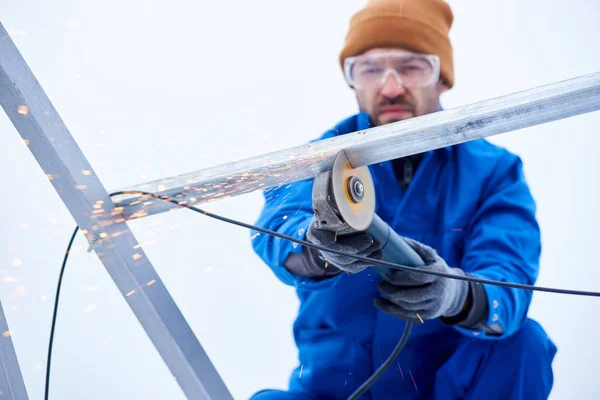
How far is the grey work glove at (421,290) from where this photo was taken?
35.8 inches

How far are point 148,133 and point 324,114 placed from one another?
0.55 m

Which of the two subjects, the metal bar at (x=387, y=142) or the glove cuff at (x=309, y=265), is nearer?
the metal bar at (x=387, y=142)

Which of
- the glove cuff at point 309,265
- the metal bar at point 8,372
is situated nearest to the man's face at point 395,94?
the glove cuff at point 309,265

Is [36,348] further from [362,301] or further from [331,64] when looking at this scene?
[331,64]

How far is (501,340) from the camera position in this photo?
1.09m

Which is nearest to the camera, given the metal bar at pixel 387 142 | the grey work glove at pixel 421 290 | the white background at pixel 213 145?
the metal bar at pixel 387 142

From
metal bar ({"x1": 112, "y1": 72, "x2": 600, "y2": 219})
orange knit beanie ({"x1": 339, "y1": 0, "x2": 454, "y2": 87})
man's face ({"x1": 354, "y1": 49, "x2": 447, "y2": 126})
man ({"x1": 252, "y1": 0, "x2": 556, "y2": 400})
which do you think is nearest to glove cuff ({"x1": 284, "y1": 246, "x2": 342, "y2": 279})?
man ({"x1": 252, "y1": 0, "x2": 556, "y2": 400})

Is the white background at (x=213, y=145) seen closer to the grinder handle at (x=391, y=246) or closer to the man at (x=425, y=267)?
the man at (x=425, y=267)

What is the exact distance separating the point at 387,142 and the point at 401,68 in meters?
0.60

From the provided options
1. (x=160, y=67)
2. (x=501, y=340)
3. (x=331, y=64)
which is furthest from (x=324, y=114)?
(x=501, y=340)

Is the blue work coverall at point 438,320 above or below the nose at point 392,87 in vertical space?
below

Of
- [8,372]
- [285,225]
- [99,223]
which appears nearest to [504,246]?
[285,225]

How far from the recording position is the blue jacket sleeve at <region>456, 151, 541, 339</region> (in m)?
1.03

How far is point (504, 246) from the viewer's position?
1100mm
